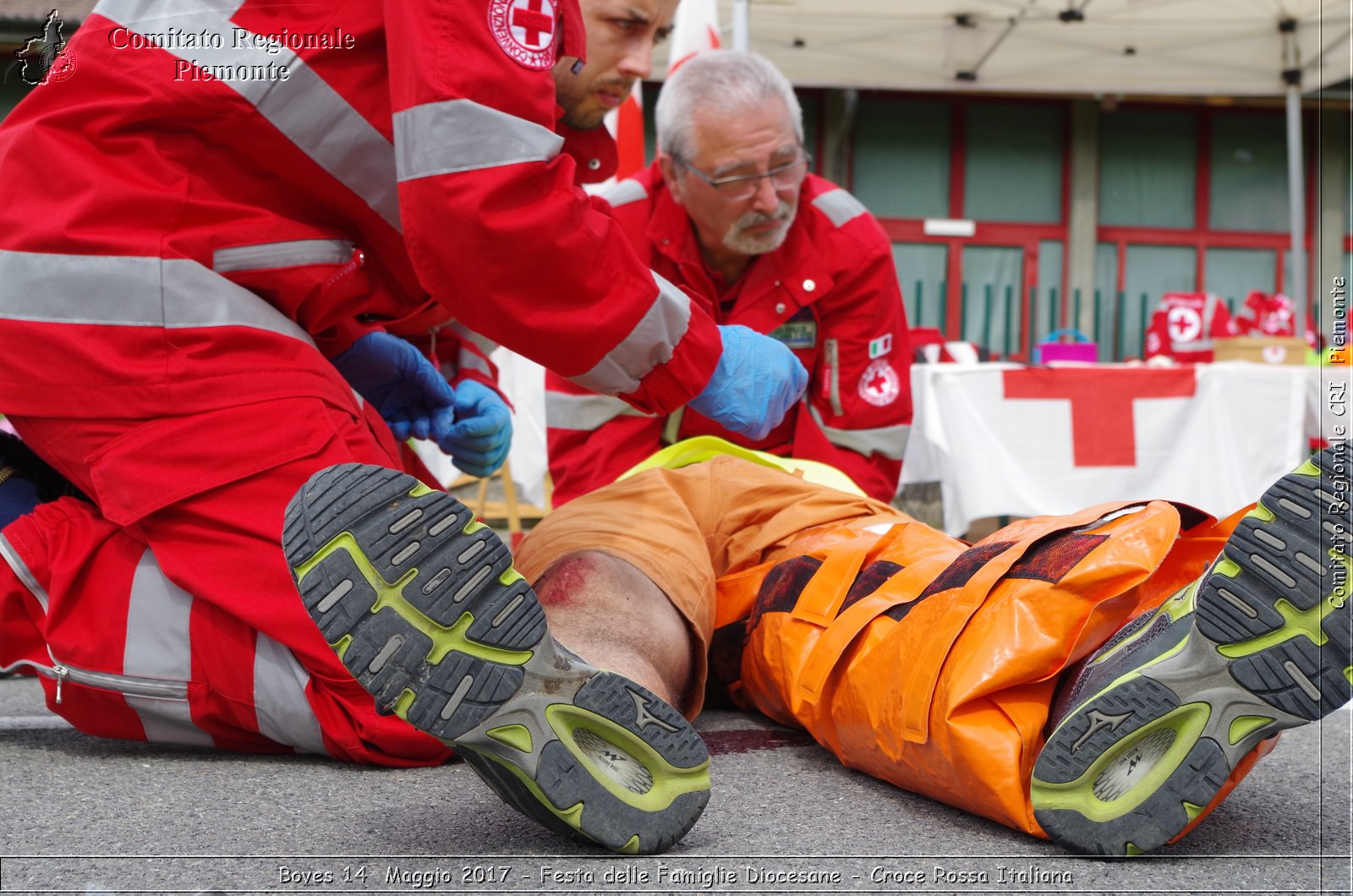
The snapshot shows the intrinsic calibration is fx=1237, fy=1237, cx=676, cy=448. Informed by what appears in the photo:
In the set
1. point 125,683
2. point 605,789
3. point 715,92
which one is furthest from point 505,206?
point 715,92

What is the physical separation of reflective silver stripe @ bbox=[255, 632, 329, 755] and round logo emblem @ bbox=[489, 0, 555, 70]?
62cm

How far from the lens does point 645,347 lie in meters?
1.20

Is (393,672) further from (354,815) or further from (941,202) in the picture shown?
(941,202)

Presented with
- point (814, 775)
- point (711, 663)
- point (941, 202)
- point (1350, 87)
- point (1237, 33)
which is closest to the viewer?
point (814, 775)

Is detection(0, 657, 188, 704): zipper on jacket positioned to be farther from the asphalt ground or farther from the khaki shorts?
the khaki shorts

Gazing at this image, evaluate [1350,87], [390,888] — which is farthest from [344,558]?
[1350,87]

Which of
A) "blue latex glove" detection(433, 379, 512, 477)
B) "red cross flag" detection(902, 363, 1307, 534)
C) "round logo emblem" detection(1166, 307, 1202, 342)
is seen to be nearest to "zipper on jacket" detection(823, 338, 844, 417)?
"blue latex glove" detection(433, 379, 512, 477)

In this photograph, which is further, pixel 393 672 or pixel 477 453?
pixel 477 453

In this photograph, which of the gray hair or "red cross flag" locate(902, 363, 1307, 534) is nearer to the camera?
the gray hair

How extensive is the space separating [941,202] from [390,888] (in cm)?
858

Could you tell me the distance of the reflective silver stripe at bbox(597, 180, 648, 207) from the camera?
8.14 ft

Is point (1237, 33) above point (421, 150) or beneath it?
above

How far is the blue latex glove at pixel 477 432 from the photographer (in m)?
1.86

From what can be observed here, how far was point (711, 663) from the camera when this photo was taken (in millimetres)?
1551
